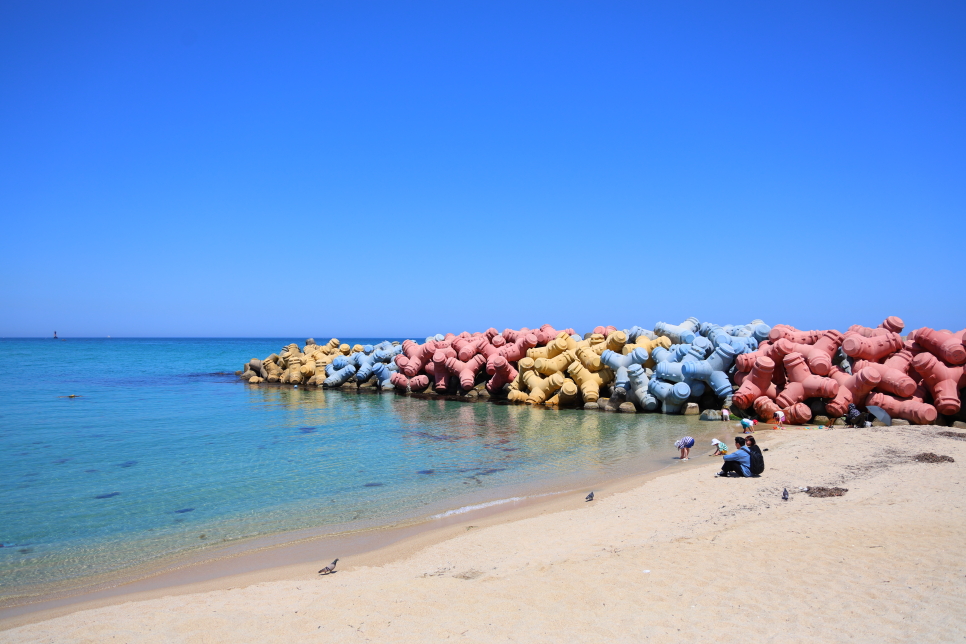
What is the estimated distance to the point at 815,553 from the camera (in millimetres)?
5344

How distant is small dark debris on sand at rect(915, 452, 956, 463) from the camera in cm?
901

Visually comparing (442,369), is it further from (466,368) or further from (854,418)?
(854,418)

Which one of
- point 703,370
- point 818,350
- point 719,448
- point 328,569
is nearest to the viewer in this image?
point 328,569

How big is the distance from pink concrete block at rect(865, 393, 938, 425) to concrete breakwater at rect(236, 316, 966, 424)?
0.06 ft

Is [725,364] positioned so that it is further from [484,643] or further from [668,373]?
[484,643]

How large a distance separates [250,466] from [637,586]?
784cm

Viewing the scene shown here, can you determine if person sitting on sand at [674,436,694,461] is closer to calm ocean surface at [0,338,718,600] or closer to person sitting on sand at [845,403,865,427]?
calm ocean surface at [0,338,718,600]

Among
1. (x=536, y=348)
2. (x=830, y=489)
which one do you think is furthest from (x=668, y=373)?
(x=830, y=489)

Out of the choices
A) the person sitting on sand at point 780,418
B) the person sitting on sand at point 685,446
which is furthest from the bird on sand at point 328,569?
the person sitting on sand at point 780,418

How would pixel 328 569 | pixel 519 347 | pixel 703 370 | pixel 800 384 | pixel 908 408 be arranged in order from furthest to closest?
pixel 519 347 < pixel 703 370 < pixel 800 384 < pixel 908 408 < pixel 328 569

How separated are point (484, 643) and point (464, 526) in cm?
334

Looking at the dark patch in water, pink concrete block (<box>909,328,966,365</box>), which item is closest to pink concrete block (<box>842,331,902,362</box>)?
pink concrete block (<box>909,328,966,365</box>)

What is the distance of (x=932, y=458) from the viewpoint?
912 cm

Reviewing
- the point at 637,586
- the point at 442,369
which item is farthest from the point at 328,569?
the point at 442,369
